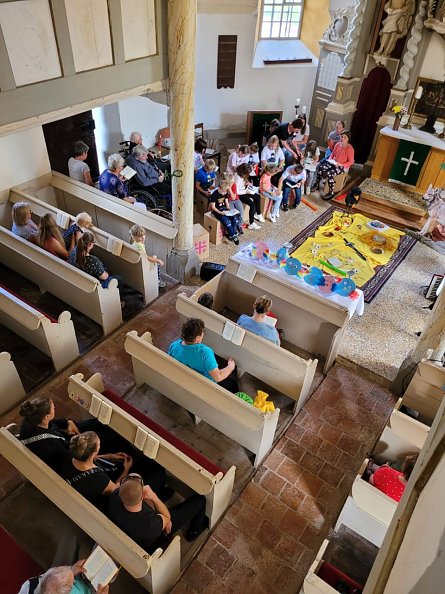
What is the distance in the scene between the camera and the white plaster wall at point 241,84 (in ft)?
33.4

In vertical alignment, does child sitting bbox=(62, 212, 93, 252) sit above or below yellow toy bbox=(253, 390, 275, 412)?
above

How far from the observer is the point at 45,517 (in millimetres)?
3982

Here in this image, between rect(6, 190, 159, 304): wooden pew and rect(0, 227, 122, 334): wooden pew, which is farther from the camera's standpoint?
rect(6, 190, 159, 304): wooden pew

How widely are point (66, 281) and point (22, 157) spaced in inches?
102

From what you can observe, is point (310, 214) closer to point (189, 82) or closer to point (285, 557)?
point (189, 82)

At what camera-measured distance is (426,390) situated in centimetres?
464

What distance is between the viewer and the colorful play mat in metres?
7.34

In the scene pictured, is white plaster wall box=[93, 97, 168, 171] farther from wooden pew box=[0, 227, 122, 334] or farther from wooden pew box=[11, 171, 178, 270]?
wooden pew box=[0, 227, 122, 334]

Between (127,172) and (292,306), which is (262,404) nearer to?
(292,306)

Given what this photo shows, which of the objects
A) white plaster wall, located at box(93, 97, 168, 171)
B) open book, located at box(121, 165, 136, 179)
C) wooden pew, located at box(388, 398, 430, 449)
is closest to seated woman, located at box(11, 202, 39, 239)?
open book, located at box(121, 165, 136, 179)

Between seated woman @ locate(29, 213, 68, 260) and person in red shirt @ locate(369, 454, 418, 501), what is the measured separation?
14.3 feet

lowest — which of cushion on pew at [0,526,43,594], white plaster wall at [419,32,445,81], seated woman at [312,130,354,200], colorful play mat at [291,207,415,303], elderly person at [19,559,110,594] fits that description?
colorful play mat at [291,207,415,303]

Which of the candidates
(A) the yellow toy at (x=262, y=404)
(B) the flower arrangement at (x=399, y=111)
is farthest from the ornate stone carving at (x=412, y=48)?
(A) the yellow toy at (x=262, y=404)

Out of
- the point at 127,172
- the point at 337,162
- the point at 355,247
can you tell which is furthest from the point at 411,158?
the point at 127,172
